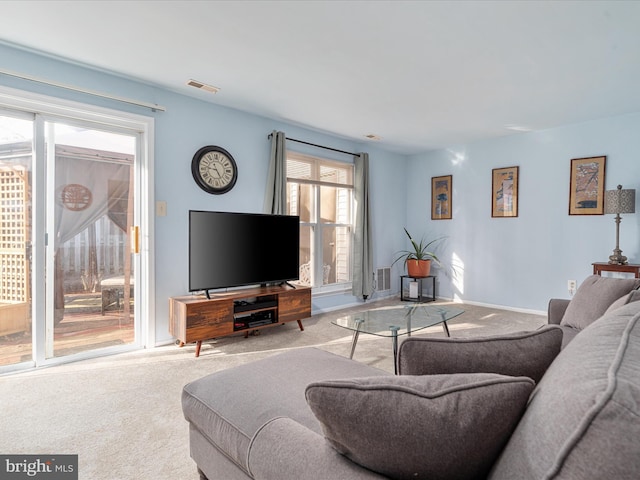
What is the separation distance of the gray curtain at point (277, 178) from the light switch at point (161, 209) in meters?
1.10

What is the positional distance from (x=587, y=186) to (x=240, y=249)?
418 centimetres

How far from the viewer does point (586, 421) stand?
1.62 feet

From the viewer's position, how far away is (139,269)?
335 centimetres

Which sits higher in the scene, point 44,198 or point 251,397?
point 44,198

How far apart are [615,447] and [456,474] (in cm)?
32

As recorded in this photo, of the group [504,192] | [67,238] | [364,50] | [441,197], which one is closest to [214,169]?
[67,238]

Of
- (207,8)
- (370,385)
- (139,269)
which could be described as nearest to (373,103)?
(207,8)

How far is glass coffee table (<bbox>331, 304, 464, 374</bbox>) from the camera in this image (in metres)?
2.55

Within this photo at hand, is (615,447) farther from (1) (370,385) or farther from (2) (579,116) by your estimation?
(2) (579,116)

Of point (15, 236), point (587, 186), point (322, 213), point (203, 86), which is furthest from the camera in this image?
point (322, 213)

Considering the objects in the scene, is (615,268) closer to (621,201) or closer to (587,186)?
(621,201)

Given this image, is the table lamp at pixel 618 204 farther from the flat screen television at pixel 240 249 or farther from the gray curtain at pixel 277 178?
the gray curtain at pixel 277 178

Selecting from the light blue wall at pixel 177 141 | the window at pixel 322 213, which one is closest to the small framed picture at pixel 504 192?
the window at pixel 322 213

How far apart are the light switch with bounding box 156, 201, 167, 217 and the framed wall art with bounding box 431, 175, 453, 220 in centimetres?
412
